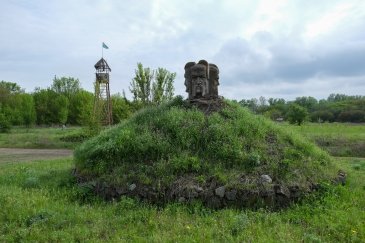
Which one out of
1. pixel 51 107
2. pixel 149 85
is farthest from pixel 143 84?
pixel 51 107

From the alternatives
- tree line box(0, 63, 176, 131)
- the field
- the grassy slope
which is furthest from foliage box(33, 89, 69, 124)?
the field

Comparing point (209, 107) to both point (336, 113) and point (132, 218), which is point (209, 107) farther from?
point (336, 113)

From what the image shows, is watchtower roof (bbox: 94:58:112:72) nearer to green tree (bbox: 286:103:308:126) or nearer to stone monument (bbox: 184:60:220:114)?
stone monument (bbox: 184:60:220:114)

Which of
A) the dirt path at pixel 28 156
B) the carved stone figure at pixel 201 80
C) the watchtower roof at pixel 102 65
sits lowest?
the dirt path at pixel 28 156

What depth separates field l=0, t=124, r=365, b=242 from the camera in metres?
4.90

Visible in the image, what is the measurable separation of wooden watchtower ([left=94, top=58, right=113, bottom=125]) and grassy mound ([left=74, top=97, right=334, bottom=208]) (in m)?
16.6

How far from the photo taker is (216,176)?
6.50m

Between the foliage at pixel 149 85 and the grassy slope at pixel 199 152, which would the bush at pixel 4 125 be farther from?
the grassy slope at pixel 199 152

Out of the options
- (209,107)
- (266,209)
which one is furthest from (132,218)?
(209,107)

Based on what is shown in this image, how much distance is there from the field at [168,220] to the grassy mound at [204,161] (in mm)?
308

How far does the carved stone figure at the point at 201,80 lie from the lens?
8.89 metres

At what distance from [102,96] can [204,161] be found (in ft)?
66.9

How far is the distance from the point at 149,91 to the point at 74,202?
16.2 metres

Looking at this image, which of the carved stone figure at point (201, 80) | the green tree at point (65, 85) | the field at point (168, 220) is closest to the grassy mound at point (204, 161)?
the field at point (168, 220)
